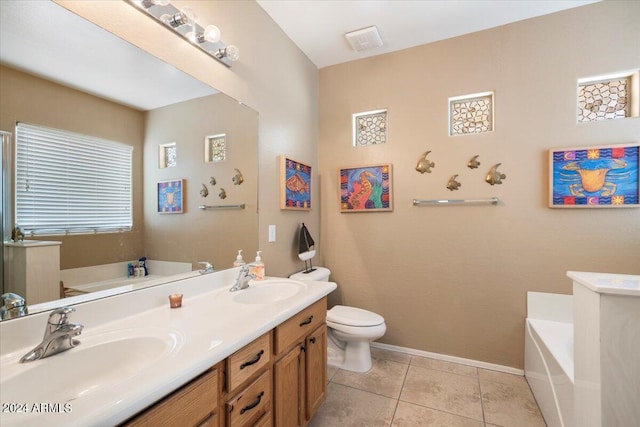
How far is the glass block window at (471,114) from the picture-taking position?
2320 mm

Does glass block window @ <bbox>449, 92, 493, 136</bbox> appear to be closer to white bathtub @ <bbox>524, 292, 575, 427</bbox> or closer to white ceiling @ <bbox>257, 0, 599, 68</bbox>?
white ceiling @ <bbox>257, 0, 599, 68</bbox>

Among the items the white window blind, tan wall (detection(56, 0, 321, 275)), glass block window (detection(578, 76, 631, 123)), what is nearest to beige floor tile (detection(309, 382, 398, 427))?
tan wall (detection(56, 0, 321, 275))

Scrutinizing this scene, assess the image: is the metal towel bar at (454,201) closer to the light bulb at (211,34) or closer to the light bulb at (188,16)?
the light bulb at (211,34)

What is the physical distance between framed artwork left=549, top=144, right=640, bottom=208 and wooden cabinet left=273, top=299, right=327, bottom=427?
1966mm

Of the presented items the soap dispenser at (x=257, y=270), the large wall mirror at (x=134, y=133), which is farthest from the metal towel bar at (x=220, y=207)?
the soap dispenser at (x=257, y=270)

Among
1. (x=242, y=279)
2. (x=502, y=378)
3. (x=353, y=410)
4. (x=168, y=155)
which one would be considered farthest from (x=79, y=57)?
(x=502, y=378)

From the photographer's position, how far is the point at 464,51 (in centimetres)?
234

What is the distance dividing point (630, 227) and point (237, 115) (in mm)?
2799

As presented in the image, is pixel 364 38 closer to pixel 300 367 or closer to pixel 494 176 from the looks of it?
pixel 494 176

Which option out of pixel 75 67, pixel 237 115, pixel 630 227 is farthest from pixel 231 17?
pixel 630 227

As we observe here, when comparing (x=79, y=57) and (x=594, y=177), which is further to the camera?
→ (x=594, y=177)

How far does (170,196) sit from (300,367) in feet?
3.60

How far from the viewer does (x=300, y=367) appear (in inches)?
55.6

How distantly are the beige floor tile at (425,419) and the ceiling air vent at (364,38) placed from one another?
2.82m
